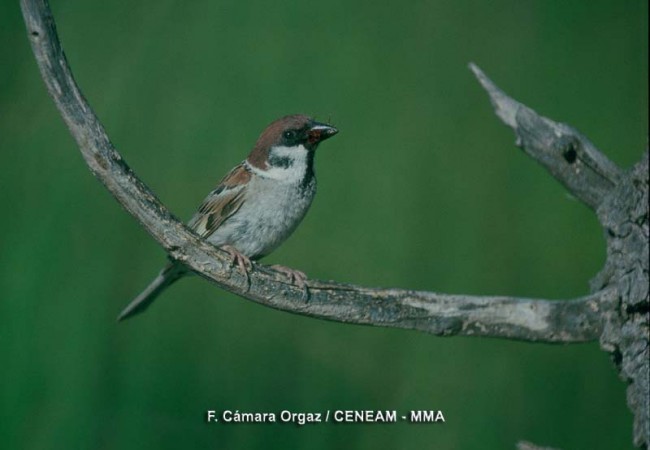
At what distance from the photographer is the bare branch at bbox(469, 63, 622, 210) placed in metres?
1.39

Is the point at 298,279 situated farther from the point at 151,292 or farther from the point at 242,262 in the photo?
the point at 151,292

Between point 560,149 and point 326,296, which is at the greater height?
point 560,149

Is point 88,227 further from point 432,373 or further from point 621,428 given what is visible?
point 621,428

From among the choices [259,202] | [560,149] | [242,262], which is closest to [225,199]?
[259,202]

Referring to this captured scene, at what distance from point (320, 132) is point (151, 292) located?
0.51 m

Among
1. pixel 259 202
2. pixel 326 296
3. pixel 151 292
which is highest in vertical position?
pixel 259 202

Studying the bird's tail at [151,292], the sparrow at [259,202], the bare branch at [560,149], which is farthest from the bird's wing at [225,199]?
the bare branch at [560,149]

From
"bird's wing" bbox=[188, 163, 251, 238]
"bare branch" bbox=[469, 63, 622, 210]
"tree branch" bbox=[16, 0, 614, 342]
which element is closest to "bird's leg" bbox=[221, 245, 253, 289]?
"tree branch" bbox=[16, 0, 614, 342]

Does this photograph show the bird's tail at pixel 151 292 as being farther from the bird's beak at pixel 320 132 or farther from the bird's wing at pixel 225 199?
the bird's beak at pixel 320 132

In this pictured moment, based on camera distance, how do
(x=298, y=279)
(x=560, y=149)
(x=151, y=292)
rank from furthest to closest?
(x=151, y=292), (x=560, y=149), (x=298, y=279)

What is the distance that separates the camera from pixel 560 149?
4.61ft

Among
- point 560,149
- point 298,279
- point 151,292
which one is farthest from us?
point 151,292

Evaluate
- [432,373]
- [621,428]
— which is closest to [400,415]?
[432,373]

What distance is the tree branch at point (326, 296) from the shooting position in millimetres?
1136
